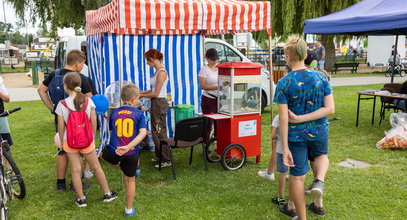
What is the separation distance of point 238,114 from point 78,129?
7.15 feet

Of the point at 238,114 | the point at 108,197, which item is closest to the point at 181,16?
the point at 238,114

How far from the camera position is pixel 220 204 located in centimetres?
386

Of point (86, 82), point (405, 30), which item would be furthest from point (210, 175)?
point (405, 30)

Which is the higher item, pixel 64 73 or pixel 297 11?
pixel 297 11

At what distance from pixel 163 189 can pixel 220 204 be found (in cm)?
80

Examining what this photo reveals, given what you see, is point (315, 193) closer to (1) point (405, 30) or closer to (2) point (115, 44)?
(2) point (115, 44)

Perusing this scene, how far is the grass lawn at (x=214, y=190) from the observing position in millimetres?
3656

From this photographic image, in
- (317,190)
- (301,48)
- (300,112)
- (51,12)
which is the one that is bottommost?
(317,190)

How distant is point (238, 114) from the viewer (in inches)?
192

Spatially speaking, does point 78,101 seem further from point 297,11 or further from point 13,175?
point 297,11

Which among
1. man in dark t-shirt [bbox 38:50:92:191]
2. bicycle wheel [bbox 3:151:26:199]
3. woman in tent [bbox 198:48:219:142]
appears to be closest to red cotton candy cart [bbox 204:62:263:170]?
woman in tent [bbox 198:48:219:142]

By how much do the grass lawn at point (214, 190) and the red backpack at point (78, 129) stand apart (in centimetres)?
75

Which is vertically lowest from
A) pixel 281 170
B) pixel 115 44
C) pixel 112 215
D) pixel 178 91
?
pixel 112 215

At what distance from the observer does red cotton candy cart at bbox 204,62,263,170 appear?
4.83 meters
